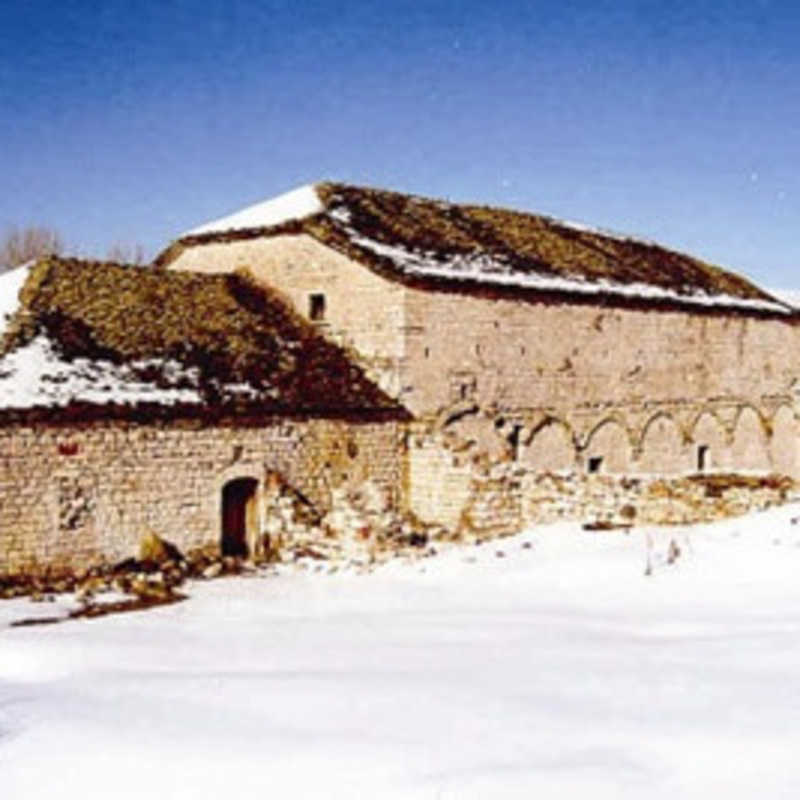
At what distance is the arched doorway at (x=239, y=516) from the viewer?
17.0 meters

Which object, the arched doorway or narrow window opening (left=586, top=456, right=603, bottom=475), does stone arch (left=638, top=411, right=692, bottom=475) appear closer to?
narrow window opening (left=586, top=456, right=603, bottom=475)

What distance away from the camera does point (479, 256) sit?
22.3 m

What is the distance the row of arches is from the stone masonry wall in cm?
623

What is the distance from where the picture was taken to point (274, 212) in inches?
870

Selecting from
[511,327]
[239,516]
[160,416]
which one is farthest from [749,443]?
[160,416]

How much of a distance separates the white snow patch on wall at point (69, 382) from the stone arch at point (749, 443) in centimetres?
1757

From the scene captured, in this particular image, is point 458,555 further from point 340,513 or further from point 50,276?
point 50,276

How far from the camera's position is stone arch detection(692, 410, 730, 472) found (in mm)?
27312

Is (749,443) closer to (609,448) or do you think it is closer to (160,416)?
(609,448)

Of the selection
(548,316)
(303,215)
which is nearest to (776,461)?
(548,316)

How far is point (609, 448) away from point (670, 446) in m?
2.67

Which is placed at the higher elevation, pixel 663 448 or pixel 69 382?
pixel 69 382

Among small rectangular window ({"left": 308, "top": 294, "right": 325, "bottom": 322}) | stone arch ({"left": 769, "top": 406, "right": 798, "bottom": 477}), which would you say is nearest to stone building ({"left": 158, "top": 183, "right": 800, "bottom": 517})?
small rectangular window ({"left": 308, "top": 294, "right": 325, "bottom": 322})

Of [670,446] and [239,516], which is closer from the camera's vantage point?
[239,516]
